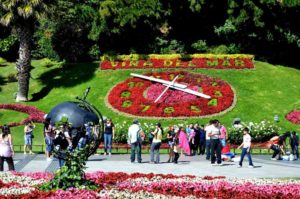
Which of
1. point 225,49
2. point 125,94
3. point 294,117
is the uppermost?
point 225,49

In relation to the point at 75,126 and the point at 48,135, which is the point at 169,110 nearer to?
the point at 48,135

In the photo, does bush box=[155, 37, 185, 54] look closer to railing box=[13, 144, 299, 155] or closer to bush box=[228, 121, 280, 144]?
bush box=[228, 121, 280, 144]

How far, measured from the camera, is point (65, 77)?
44188mm

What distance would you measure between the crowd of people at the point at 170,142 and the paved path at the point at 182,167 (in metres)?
0.52

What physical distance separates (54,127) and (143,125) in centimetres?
2097

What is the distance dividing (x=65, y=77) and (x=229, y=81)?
12.5 m

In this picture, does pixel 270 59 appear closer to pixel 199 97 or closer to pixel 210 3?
pixel 210 3

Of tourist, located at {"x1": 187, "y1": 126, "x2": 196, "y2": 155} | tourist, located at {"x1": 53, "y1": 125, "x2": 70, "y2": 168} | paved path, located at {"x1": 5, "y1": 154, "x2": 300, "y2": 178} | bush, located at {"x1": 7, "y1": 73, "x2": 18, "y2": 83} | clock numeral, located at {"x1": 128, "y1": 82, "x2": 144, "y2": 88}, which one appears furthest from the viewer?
bush, located at {"x1": 7, "y1": 73, "x2": 18, "y2": 83}

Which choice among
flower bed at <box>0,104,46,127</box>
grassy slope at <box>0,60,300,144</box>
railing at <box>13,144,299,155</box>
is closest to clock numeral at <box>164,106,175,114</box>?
grassy slope at <box>0,60,300,144</box>

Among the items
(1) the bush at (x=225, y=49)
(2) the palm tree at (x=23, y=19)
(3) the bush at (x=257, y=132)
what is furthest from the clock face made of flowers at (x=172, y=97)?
(1) the bush at (x=225, y=49)

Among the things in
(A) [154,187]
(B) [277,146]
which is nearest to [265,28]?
(B) [277,146]

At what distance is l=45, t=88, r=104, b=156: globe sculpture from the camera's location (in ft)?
45.6

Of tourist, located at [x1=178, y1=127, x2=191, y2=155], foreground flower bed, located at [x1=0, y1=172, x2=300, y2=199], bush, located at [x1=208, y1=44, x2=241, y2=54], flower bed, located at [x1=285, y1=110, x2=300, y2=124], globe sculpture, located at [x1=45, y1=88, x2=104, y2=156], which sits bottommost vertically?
foreground flower bed, located at [x1=0, y1=172, x2=300, y2=199]

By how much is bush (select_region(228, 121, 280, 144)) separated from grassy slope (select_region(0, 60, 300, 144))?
2.08m
